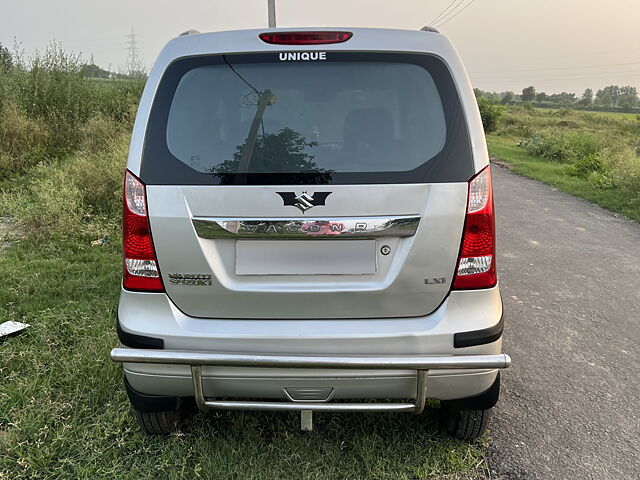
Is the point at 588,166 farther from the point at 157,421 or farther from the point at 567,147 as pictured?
the point at 157,421

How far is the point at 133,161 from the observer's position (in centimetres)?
196

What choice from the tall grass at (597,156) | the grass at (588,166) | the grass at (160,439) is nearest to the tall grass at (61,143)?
the grass at (160,439)

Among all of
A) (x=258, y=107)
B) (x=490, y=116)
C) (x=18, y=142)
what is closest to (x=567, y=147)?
(x=18, y=142)

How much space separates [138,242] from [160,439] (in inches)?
43.6

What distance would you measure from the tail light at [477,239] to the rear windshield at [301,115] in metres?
0.10

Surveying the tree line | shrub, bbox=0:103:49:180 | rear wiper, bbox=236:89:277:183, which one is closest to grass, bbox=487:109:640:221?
rear wiper, bbox=236:89:277:183

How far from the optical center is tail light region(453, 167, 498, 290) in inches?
75.0

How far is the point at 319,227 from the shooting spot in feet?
6.06

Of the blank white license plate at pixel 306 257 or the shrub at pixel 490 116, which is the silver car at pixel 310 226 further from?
the shrub at pixel 490 116

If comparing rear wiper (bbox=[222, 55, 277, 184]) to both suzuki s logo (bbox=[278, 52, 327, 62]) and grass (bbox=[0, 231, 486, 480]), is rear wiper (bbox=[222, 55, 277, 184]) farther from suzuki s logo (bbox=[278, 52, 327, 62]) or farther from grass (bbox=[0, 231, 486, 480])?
grass (bbox=[0, 231, 486, 480])

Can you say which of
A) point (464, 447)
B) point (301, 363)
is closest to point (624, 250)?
point (464, 447)

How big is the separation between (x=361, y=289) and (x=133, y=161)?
41.4 inches

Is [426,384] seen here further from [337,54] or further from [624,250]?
[624,250]

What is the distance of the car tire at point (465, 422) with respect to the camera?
2.31 metres
